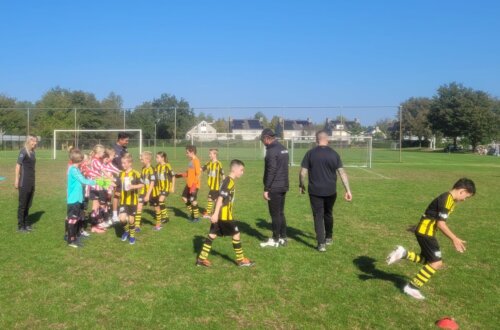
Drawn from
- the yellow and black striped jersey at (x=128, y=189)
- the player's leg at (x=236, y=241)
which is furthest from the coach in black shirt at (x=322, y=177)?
the yellow and black striped jersey at (x=128, y=189)

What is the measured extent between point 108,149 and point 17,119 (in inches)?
2195

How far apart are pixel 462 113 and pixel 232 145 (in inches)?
1862

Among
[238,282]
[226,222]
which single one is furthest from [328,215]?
[238,282]

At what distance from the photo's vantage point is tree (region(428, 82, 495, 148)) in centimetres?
6581

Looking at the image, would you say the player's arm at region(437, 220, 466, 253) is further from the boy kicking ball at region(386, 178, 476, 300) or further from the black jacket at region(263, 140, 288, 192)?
the black jacket at region(263, 140, 288, 192)

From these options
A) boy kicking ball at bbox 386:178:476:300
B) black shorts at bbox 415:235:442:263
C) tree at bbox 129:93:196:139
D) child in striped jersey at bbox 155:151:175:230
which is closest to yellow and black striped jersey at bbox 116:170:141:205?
child in striped jersey at bbox 155:151:175:230

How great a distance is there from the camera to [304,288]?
17.9 ft

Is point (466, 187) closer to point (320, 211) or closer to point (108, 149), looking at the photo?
point (320, 211)

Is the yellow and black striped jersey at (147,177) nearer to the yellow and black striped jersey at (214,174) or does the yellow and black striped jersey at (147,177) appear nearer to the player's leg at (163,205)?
the player's leg at (163,205)

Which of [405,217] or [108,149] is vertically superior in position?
[108,149]

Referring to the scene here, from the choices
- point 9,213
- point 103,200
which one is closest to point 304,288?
point 103,200

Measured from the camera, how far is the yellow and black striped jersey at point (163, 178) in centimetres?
909

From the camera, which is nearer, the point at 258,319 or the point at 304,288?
the point at 258,319

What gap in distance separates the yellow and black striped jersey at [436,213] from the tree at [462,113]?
2735 inches
